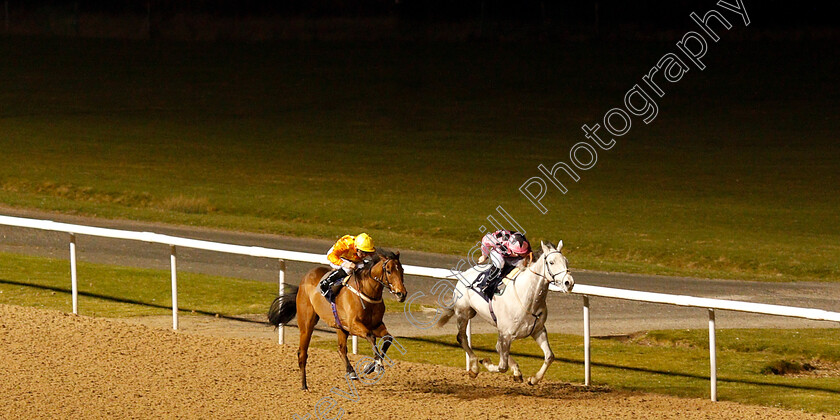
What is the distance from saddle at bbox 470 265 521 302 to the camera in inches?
308

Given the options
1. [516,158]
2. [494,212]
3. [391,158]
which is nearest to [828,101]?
[516,158]

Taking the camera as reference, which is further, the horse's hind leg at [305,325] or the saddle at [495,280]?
the horse's hind leg at [305,325]

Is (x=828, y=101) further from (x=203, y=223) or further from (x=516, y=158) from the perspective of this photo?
(x=203, y=223)

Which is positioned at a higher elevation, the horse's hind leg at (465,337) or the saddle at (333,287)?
the saddle at (333,287)

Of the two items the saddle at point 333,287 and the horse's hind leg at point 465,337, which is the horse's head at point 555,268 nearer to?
the horse's hind leg at point 465,337

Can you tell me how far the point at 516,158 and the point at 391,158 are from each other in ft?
10.9

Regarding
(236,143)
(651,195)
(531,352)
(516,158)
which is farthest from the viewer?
(236,143)

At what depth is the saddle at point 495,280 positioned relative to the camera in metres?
7.81

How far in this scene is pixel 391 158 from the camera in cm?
2958

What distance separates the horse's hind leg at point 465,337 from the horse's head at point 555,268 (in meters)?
0.94

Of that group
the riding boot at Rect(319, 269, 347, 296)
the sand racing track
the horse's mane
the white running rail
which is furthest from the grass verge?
the horse's mane

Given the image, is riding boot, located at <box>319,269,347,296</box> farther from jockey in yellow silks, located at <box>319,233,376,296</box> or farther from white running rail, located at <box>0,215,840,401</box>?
white running rail, located at <box>0,215,840,401</box>

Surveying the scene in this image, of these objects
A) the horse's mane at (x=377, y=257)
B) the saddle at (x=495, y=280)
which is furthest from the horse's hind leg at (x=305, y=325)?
the saddle at (x=495, y=280)

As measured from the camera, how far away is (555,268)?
7.21 meters
